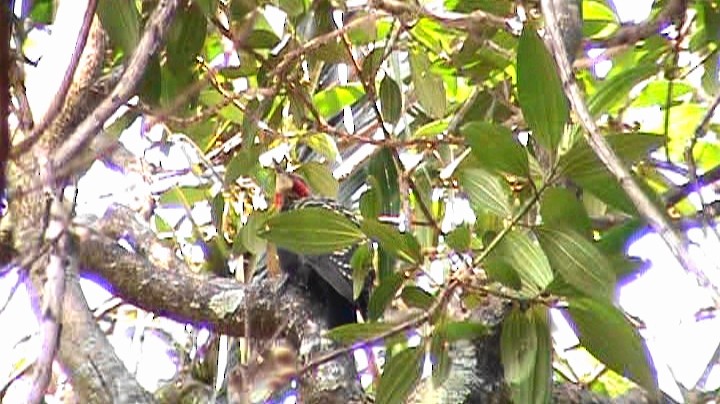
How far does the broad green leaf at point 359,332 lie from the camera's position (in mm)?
1260

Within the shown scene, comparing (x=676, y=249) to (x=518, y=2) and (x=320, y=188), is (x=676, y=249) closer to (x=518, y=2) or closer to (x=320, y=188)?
(x=518, y=2)

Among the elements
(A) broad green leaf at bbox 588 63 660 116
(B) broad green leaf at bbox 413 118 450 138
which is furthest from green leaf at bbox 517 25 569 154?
(B) broad green leaf at bbox 413 118 450 138

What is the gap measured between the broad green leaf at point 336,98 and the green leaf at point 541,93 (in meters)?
0.88

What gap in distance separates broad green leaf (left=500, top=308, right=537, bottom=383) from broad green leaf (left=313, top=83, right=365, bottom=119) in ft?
2.60

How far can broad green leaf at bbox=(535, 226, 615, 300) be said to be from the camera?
3.56ft

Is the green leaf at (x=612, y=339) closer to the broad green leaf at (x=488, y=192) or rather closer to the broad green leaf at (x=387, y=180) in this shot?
the broad green leaf at (x=488, y=192)

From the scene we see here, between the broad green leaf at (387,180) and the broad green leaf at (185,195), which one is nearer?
the broad green leaf at (387,180)

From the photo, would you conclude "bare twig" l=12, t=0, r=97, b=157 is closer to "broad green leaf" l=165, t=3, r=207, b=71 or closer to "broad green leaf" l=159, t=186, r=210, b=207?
"broad green leaf" l=165, t=3, r=207, b=71

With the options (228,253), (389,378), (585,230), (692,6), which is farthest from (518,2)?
(228,253)

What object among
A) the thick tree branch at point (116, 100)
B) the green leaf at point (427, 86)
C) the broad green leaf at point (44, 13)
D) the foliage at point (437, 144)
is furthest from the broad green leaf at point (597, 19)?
the thick tree branch at point (116, 100)

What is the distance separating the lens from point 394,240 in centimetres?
124

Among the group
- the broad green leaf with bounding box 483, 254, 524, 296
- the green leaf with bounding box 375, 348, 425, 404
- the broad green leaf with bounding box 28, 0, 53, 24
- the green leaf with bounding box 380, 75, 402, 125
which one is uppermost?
the broad green leaf with bounding box 28, 0, 53, 24

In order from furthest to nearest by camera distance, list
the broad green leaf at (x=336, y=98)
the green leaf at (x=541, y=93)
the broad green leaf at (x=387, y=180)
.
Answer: the broad green leaf at (x=336, y=98) → the broad green leaf at (x=387, y=180) → the green leaf at (x=541, y=93)

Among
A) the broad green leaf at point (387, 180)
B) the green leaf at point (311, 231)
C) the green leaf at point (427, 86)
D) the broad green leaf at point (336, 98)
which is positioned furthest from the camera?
the broad green leaf at point (336, 98)
